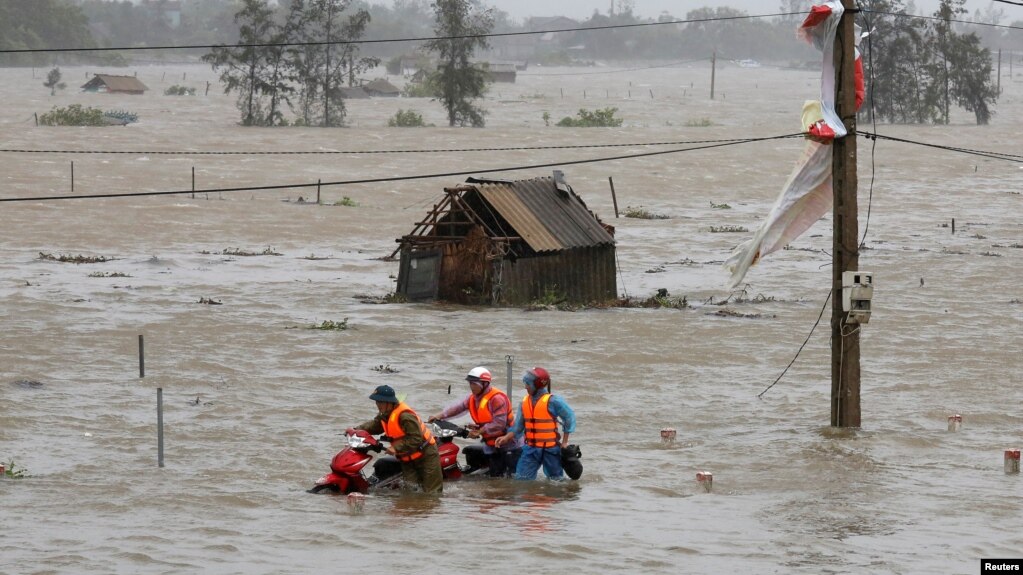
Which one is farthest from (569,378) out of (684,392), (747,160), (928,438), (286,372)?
(747,160)

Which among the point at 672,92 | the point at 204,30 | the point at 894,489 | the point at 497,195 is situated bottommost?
the point at 894,489

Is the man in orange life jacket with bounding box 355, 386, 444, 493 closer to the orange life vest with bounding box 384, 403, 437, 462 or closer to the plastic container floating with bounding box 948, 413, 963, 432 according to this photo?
the orange life vest with bounding box 384, 403, 437, 462

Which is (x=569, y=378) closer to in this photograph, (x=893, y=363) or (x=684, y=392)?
(x=684, y=392)

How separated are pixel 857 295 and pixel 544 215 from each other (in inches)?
517

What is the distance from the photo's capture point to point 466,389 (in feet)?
70.4

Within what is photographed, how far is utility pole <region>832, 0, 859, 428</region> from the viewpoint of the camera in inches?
701

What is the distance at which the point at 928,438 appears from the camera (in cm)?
1819

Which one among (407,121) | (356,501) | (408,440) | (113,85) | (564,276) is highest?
(113,85)

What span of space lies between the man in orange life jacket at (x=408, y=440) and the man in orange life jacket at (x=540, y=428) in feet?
2.61

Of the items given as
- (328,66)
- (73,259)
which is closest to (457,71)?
(328,66)

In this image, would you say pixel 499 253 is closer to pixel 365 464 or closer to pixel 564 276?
pixel 564 276

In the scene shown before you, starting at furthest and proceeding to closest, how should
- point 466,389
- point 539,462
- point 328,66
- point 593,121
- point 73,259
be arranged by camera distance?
point 328,66
point 593,121
point 73,259
point 466,389
point 539,462

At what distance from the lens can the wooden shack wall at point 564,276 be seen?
95.8 ft

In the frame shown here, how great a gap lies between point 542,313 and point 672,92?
10103 centimetres
